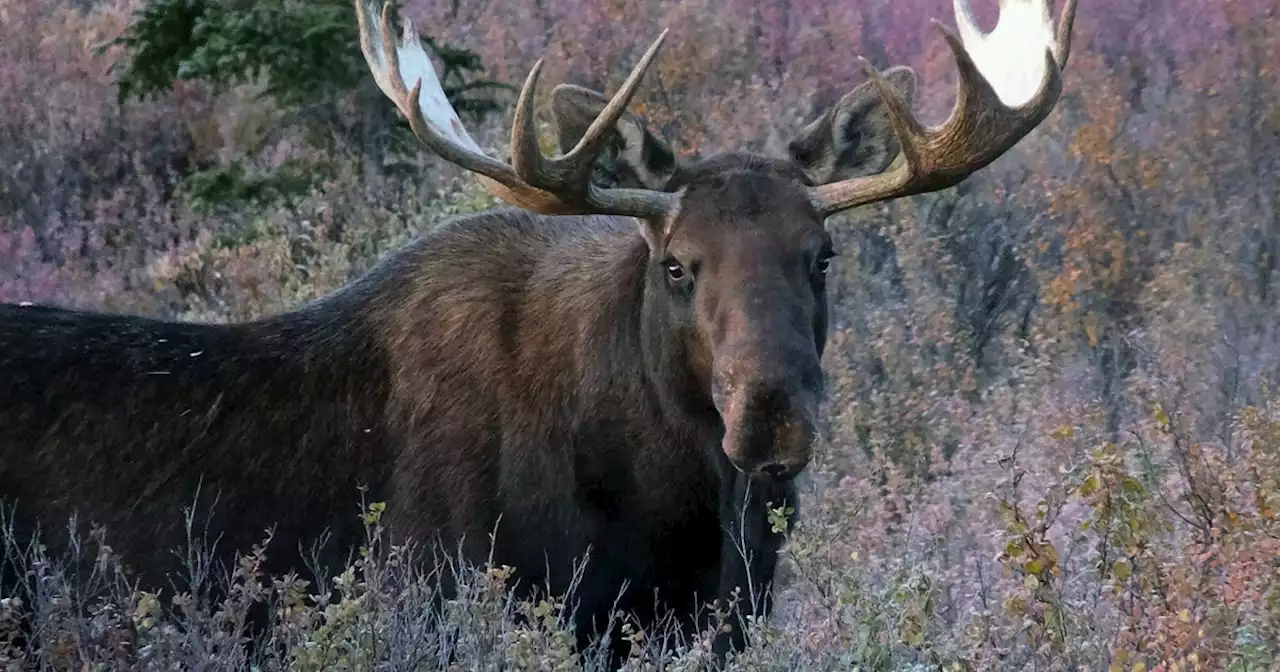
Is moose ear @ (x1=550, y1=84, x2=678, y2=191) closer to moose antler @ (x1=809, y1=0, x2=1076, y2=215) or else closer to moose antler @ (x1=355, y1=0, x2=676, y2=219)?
moose antler @ (x1=355, y1=0, x2=676, y2=219)

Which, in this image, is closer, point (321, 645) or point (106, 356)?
point (321, 645)

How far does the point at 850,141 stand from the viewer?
590 cm

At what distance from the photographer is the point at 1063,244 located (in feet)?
32.5

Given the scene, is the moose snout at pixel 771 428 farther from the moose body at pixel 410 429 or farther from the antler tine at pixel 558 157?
the antler tine at pixel 558 157

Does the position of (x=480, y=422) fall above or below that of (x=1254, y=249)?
below

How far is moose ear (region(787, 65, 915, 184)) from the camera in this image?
19.1ft

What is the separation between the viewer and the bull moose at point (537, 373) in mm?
5453

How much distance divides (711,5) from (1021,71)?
8.03 metres

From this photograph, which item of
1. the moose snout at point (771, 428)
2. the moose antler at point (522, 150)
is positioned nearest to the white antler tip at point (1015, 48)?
the moose antler at point (522, 150)

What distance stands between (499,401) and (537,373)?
0.49ft

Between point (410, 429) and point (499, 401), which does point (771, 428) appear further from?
point (410, 429)

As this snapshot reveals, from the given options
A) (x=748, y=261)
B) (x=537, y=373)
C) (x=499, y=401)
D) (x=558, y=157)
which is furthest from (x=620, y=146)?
(x=499, y=401)

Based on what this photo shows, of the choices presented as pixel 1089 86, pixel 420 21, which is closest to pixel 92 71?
pixel 420 21

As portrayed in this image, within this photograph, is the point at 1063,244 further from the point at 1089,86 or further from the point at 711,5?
the point at 711,5
